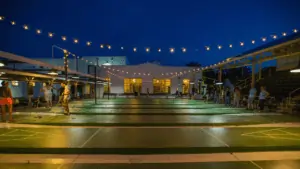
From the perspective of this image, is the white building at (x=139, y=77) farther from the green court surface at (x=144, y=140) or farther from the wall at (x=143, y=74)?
the green court surface at (x=144, y=140)

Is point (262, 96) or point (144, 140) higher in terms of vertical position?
point (262, 96)

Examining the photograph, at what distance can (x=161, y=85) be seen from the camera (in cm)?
4544

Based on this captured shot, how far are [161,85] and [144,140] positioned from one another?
37389 mm

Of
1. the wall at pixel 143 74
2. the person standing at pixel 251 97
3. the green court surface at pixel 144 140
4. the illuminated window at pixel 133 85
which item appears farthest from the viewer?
the illuminated window at pixel 133 85

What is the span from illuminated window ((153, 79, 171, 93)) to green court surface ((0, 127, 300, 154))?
34.8m

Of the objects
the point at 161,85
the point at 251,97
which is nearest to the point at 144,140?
the point at 251,97

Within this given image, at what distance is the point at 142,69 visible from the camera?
44.2 metres

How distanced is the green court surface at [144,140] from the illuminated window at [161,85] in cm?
3480

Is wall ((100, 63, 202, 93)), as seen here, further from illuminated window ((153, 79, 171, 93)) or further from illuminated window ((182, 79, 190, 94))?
illuminated window ((182, 79, 190, 94))

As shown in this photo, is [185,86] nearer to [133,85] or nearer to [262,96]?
[133,85]

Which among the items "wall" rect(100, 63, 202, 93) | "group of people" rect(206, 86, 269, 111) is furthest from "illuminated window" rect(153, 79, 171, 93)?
"group of people" rect(206, 86, 269, 111)

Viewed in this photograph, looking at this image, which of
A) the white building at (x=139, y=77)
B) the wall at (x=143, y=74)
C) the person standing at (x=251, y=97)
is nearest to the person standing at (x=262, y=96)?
the person standing at (x=251, y=97)

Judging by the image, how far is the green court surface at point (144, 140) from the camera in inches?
279

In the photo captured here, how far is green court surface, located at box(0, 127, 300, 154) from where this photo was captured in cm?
708
